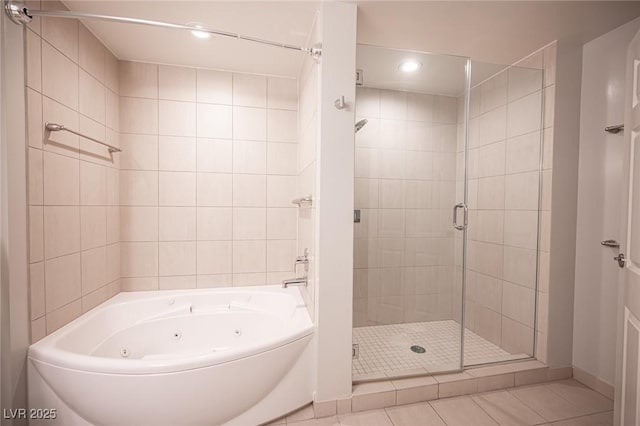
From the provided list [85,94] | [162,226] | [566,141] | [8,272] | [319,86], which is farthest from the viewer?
[162,226]

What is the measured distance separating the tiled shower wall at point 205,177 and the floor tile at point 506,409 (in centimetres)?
163

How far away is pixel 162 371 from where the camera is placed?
1.21 metres

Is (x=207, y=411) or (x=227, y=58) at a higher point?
(x=227, y=58)

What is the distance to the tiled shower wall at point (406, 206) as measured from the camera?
1.87 meters

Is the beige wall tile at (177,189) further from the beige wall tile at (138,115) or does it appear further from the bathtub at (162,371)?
the bathtub at (162,371)

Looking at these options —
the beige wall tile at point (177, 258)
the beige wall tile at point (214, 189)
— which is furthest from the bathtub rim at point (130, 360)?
the beige wall tile at point (214, 189)

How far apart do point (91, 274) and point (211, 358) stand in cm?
113

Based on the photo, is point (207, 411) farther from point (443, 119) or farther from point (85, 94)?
point (443, 119)

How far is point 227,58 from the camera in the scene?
2.02m

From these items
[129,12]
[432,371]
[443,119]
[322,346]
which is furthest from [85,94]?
[432,371]

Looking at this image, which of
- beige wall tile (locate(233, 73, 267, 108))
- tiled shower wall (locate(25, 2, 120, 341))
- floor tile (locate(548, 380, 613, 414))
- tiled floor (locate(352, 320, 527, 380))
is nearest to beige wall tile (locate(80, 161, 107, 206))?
tiled shower wall (locate(25, 2, 120, 341))

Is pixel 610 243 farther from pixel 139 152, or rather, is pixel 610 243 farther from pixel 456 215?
pixel 139 152

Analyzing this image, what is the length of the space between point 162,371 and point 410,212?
1765 mm

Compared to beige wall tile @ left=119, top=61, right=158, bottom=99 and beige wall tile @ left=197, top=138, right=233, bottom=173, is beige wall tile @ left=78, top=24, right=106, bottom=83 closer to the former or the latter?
beige wall tile @ left=119, top=61, right=158, bottom=99
